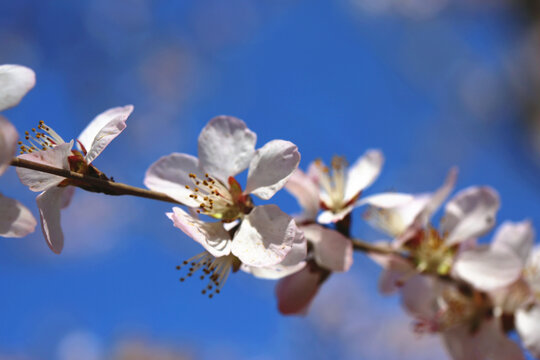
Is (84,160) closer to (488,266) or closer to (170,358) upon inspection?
(488,266)

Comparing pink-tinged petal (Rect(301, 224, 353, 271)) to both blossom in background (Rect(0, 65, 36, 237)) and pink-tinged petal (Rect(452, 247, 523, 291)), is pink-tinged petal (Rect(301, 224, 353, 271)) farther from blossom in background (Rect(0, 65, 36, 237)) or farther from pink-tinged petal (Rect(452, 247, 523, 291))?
blossom in background (Rect(0, 65, 36, 237))

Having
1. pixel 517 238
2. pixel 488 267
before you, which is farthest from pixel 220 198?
pixel 517 238

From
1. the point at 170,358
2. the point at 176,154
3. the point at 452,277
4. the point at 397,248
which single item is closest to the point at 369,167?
the point at 397,248

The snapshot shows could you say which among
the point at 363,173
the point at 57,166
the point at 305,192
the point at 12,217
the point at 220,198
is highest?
the point at 363,173

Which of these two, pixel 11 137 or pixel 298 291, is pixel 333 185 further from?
pixel 11 137

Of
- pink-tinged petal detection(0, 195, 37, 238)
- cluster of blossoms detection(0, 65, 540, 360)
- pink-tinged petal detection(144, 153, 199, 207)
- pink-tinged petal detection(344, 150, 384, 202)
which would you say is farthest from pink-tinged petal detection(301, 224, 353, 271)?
pink-tinged petal detection(0, 195, 37, 238)
